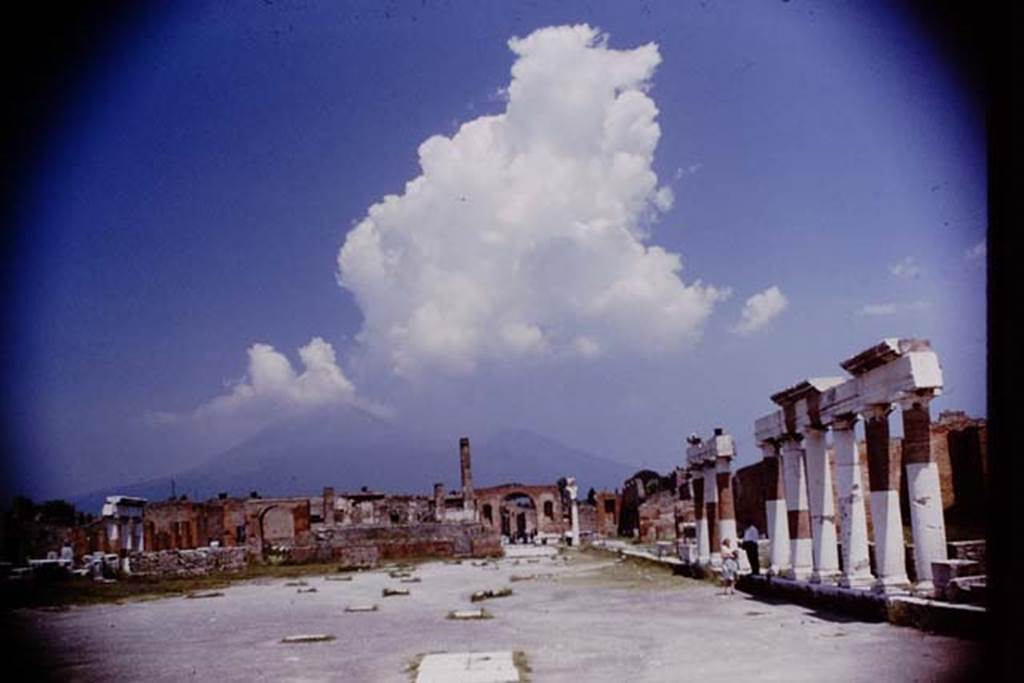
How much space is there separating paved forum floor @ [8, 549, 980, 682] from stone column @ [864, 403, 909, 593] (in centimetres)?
130

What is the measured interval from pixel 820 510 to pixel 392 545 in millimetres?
26472

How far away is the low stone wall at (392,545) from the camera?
37562 mm

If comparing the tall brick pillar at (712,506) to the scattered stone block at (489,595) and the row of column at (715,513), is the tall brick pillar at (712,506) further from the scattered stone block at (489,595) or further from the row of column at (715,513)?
Answer: the scattered stone block at (489,595)

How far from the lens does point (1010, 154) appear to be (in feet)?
16.6

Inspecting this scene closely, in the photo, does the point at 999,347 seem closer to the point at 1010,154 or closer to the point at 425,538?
the point at 1010,154

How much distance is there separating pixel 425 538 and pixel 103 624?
1014 inches

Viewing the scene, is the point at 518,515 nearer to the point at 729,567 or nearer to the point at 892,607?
the point at 729,567

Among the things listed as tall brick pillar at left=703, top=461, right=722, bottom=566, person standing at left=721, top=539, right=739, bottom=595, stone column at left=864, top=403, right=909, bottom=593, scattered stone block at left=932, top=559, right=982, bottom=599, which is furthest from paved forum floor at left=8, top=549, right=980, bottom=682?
tall brick pillar at left=703, top=461, right=722, bottom=566

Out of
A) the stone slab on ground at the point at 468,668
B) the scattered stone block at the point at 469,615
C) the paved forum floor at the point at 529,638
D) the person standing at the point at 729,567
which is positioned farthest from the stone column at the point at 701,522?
the stone slab on ground at the point at 468,668

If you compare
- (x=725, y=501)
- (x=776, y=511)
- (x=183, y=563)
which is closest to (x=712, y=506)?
(x=725, y=501)

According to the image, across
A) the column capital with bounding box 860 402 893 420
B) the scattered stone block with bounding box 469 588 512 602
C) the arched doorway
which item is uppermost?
the column capital with bounding box 860 402 893 420

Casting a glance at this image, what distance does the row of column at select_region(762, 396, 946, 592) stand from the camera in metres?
12.8

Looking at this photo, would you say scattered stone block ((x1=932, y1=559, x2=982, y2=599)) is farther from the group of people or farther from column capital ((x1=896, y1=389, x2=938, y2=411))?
the group of people

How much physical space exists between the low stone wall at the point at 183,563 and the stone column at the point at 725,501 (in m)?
22.3
